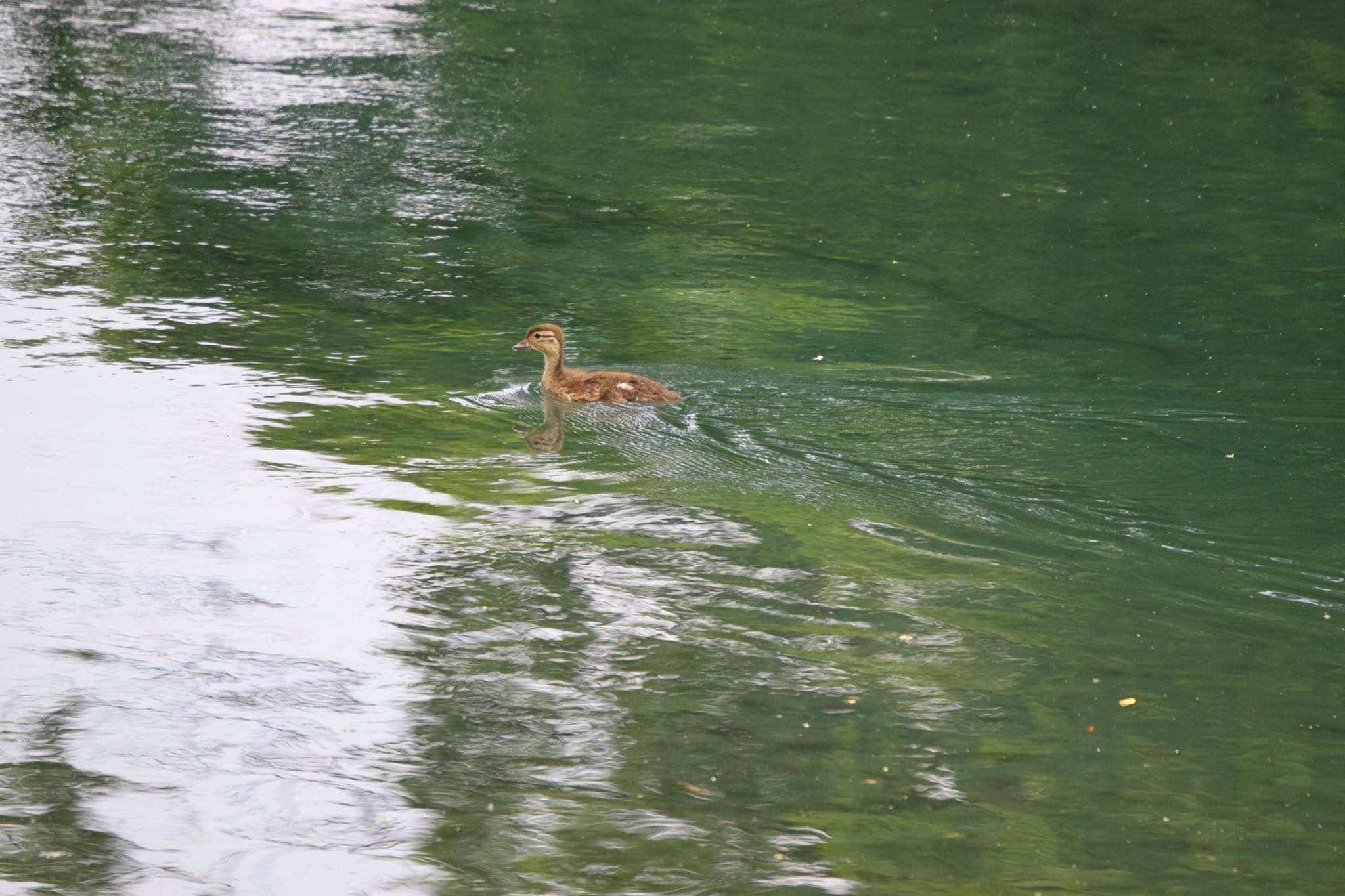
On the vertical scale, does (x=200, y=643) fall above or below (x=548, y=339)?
below

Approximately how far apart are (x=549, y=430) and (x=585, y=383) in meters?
0.43

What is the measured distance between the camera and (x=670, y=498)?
8.47 metres

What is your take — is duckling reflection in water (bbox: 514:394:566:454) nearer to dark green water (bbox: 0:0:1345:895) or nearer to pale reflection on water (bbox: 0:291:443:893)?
dark green water (bbox: 0:0:1345:895)

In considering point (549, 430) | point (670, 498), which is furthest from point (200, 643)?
point (549, 430)

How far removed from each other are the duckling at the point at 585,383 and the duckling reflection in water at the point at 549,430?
9 cm

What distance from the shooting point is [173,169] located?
15047 millimetres

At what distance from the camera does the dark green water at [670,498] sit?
18.6 ft

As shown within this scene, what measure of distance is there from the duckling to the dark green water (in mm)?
148

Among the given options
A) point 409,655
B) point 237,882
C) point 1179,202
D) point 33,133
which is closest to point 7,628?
point 409,655

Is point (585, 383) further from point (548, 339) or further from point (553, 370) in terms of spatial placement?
point (548, 339)

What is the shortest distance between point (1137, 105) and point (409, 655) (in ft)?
45.8

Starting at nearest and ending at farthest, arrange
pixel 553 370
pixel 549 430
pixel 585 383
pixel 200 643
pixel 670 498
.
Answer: pixel 200 643
pixel 670 498
pixel 549 430
pixel 585 383
pixel 553 370

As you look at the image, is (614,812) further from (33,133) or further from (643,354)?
(33,133)

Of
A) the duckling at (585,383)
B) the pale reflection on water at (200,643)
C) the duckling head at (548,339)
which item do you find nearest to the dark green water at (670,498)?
the pale reflection on water at (200,643)
